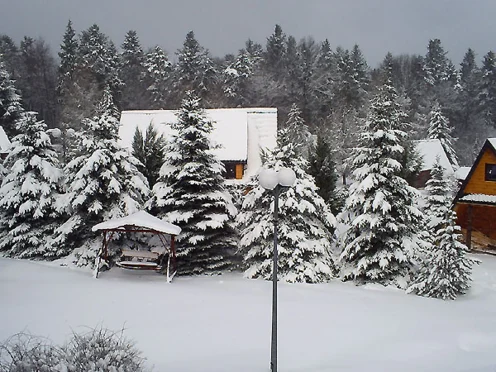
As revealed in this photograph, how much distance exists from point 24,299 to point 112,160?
261 inches

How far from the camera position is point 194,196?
1602cm

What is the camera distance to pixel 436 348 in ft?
30.8

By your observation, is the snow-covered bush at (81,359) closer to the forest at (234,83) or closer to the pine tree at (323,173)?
the pine tree at (323,173)

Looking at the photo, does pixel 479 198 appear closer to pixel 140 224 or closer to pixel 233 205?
pixel 233 205

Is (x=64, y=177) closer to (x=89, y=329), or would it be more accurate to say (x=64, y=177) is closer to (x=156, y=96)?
(x=89, y=329)

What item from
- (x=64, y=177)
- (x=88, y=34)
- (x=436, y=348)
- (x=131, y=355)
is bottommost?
(x=436, y=348)

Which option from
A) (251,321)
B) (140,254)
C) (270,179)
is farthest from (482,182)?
(270,179)

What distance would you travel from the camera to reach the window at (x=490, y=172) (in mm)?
23453

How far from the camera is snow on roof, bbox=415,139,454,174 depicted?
39.2 m

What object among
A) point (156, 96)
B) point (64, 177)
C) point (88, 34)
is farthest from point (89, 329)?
point (88, 34)

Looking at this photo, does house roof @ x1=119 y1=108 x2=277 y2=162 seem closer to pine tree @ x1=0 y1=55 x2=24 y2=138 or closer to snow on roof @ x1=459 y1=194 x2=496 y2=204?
snow on roof @ x1=459 y1=194 x2=496 y2=204

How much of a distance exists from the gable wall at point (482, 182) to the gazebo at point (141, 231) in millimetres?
17670

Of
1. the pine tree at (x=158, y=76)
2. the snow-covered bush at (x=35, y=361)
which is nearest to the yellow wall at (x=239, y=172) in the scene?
the snow-covered bush at (x=35, y=361)

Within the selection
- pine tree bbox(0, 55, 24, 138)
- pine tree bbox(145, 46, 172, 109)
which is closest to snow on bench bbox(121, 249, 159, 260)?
pine tree bbox(0, 55, 24, 138)
